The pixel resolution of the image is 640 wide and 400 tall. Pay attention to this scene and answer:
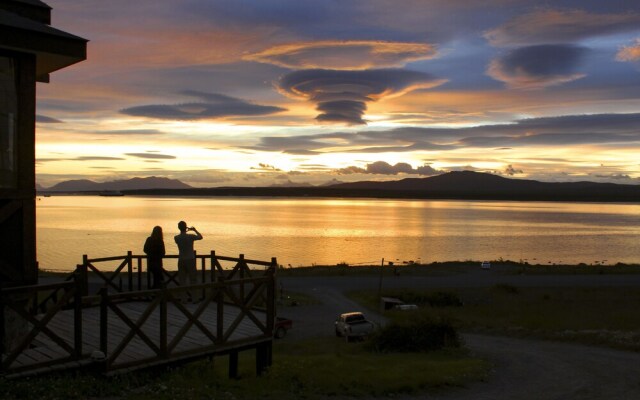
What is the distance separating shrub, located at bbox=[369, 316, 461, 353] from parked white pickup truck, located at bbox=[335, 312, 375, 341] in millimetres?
4361

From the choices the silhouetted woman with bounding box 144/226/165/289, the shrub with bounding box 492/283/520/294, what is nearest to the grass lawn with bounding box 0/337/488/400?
the silhouetted woman with bounding box 144/226/165/289

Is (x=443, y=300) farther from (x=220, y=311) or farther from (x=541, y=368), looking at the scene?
(x=220, y=311)

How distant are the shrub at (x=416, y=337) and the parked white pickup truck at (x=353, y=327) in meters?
4.36

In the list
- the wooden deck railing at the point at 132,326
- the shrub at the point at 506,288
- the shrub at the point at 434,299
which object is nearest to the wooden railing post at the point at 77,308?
the wooden deck railing at the point at 132,326

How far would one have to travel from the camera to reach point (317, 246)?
90938mm

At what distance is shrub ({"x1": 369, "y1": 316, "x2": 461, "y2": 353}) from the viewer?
20.9 meters

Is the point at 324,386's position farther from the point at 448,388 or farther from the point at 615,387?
the point at 615,387

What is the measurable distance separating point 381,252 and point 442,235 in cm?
3642

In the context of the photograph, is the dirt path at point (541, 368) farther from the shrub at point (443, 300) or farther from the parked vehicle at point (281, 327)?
the shrub at point (443, 300)

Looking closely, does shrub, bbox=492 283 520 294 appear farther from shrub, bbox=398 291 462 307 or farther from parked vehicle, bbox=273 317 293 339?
parked vehicle, bbox=273 317 293 339

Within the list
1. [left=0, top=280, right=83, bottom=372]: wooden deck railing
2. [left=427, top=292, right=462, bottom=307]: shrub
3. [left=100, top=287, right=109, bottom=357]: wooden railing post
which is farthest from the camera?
[left=427, top=292, right=462, bottom=307]: shrub

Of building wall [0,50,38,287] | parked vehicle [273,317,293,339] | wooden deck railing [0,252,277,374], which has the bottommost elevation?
parked vehicle [273,317,293,339]

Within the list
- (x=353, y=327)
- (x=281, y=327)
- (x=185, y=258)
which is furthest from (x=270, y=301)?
(x=281, y=327)

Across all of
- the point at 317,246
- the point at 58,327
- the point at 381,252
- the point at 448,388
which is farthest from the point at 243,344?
the point at 317,246
